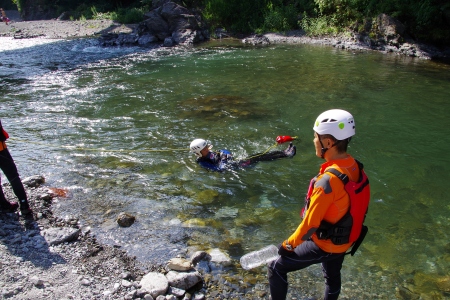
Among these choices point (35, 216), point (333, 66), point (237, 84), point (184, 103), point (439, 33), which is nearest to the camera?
point (35, 216)

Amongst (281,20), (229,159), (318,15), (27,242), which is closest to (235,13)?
(281,20)

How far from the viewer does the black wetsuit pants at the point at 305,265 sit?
3160mm

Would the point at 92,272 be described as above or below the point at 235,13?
below

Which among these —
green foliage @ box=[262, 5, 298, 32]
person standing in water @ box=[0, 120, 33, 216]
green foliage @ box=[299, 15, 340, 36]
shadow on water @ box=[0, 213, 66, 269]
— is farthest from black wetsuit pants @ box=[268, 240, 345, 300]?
green foliage @ box=[262, 5, 298, 32]

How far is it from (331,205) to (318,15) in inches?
1130

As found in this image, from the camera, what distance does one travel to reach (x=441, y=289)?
438 centimetres

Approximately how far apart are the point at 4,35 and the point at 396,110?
40410 mm

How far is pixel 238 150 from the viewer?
8.81 m

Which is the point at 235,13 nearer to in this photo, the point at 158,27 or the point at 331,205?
the point at 158,27

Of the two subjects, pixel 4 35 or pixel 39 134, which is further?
pixel 4 35

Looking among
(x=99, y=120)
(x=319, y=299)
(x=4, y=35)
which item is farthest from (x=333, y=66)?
(x=4, y=35)

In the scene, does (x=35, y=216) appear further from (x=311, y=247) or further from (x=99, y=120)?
(x=99, y=120)

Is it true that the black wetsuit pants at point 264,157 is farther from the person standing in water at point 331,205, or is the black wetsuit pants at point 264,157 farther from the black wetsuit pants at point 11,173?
the person standing in water at point 331,205

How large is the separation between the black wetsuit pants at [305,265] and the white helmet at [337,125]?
40.6 inches
